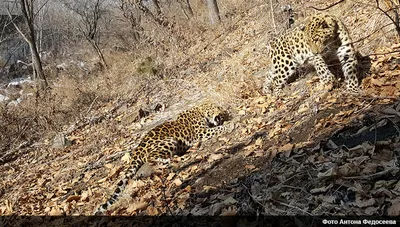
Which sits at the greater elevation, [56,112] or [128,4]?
[128,4]

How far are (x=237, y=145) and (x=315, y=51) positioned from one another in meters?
2.61

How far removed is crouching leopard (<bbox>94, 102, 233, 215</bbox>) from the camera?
7438 millimetres

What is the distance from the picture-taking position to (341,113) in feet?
18.7

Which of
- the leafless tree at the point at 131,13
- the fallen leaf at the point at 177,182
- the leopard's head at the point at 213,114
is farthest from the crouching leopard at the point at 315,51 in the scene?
the leafless tree at the point at 131,13

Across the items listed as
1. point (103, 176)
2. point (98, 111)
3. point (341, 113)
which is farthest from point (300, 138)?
point (98, 111)

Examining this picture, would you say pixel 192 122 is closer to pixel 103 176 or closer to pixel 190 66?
pixel 103 176

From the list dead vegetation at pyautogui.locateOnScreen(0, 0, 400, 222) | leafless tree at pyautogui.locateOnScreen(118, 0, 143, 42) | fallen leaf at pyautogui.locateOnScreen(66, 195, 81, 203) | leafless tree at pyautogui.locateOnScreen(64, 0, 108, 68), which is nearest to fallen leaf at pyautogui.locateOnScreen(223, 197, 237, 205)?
dead vegetation at pyautogui.locateOnScreen(0, 0, 400, 222)

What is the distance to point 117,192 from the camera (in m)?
6.25

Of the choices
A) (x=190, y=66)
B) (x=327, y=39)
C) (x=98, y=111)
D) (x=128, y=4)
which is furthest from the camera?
(x=128, y=4)

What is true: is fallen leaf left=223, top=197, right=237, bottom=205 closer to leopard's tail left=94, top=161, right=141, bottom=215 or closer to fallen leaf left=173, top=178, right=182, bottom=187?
fallen leaf left=173, top=178, right=182, bottom=187

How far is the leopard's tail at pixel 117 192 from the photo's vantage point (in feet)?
19.5

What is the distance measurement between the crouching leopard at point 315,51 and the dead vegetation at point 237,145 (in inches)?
11.0

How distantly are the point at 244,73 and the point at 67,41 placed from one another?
33623 millimetres

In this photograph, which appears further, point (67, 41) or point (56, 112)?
point (67, 41)
